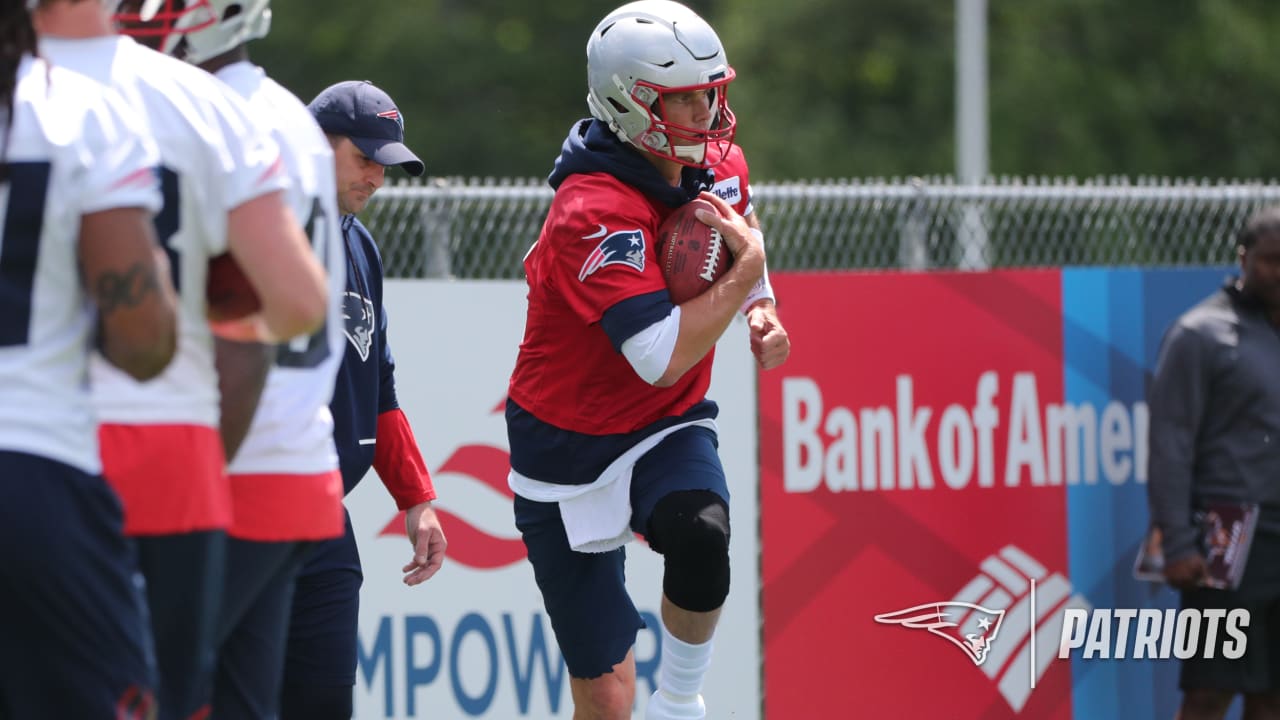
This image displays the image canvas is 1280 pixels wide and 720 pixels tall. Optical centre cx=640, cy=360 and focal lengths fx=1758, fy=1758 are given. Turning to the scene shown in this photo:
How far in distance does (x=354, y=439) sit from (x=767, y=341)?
42.9 inches

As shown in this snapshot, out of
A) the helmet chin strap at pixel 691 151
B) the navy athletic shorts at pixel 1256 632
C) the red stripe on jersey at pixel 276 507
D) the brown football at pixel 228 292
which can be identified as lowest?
the navy athletic shorts at pixel 1256 632

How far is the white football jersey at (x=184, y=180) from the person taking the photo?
2.76m

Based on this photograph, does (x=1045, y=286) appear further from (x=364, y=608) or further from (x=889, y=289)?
(x=364, y=608)

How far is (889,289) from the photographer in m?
6.52

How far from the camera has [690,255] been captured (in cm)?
444

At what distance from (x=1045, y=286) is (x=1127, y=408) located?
57 centimetres

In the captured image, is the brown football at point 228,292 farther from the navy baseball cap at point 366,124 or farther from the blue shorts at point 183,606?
the navy baseball cap at point 366,124

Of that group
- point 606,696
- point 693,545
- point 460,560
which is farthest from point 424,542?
point 460,560

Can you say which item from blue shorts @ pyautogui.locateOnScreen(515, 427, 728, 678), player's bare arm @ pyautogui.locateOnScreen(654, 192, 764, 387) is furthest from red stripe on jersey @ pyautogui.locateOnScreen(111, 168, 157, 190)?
blue shorts @ pyautogui.locateOnScreen(515, 427, 728, 678)

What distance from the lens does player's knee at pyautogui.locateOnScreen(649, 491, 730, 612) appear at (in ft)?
14.4

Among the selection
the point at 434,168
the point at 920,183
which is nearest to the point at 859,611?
the point at 920,183

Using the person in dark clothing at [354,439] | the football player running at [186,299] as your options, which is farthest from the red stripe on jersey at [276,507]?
the person in dark clothing at [354,439]

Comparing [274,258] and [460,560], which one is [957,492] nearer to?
[460,560]

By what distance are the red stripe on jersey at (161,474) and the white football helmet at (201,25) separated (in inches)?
30.8
